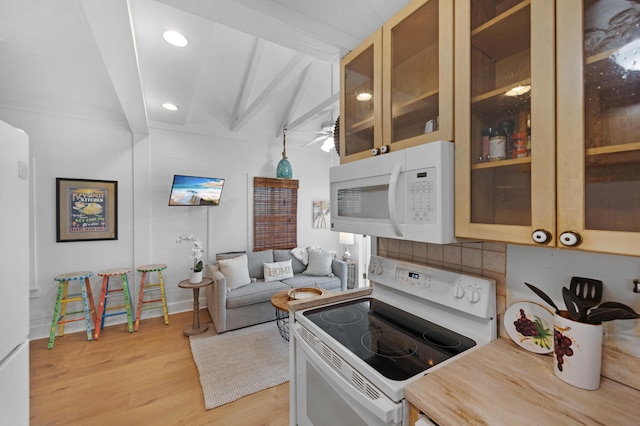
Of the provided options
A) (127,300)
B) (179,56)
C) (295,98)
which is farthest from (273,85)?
(127,300)

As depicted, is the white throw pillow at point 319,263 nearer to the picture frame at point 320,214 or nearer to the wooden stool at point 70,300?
the picture frame at point 320,214

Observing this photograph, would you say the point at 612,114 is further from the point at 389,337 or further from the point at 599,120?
the point at 389,337

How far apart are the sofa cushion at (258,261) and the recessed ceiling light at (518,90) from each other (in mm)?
3499

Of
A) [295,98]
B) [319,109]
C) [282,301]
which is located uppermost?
[295,98]

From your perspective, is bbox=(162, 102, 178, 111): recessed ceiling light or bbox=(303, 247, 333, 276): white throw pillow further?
bbox=(303, 247, 333, 276): white throw pillow

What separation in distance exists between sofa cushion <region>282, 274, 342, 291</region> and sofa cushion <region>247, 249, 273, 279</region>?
1.32 ft

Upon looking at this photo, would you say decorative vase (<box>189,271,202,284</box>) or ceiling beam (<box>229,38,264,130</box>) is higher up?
ceiling beam (<box>229,38,264,130</box>)

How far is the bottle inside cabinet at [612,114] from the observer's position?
2.13 feet

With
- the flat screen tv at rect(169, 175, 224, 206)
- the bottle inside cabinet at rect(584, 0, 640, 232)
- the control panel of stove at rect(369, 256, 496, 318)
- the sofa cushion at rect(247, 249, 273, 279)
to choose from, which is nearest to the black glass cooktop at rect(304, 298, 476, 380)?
the control panel of stove at rect(369, 256, 496, 318)

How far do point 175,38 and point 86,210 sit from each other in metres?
2.31

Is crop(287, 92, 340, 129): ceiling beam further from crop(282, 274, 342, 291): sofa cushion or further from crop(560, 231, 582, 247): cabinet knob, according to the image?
crop(560, 231, 582, 247): cabinet knob

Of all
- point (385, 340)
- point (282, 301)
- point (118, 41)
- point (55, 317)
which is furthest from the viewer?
point (55, 317)

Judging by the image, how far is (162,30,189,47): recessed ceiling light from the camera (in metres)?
2.00

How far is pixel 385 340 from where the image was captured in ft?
3.75
